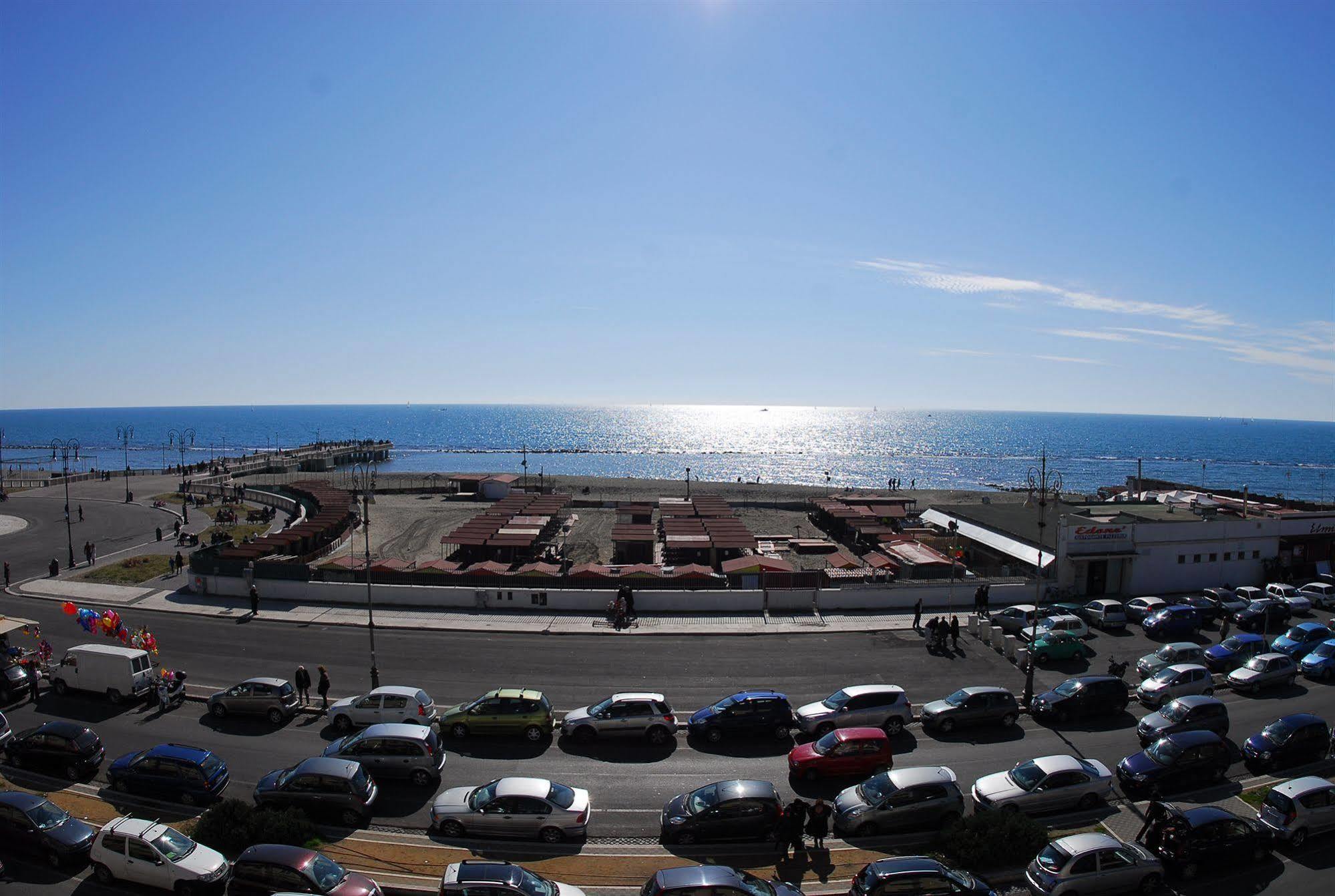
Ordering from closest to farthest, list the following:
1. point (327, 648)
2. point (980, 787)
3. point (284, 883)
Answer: point (284, 883) < point (980, 787) < point (327, 648)

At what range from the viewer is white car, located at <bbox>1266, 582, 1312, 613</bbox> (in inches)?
1395

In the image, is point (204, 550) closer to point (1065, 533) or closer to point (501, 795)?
point (501, 795)

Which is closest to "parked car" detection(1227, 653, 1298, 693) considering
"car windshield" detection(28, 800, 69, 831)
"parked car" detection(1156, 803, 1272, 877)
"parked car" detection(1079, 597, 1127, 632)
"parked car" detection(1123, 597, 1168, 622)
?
"parked car" detection(1079, 597, 1127, 632)

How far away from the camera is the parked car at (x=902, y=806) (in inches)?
661

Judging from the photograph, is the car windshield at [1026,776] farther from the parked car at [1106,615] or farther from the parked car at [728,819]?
the parked car at [1106,615]

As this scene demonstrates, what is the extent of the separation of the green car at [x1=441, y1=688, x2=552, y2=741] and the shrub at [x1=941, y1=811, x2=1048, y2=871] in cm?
1087

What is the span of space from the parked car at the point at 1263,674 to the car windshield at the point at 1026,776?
1298 centimetres

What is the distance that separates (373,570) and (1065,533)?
33645mm

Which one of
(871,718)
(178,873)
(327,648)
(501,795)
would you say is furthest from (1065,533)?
(178,873)

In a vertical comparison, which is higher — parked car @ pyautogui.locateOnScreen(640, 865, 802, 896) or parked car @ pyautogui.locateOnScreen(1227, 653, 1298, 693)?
parked car @ pyautogui.locateOnScreen(640, 865, 802, 896)

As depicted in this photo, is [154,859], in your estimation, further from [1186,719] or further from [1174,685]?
[1174,685]

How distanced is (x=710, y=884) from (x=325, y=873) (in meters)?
6.94

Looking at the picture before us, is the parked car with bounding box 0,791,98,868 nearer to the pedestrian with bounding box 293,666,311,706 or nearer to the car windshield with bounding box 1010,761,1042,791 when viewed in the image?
the pedestrian with bounding box 293,666,311,706

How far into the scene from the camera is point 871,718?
21.8 meters
